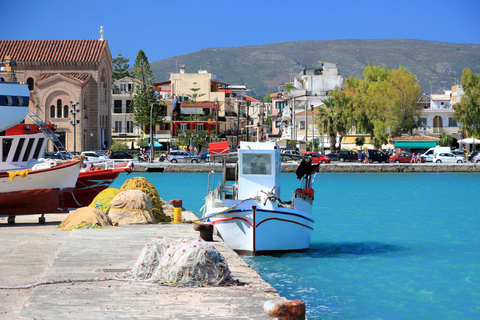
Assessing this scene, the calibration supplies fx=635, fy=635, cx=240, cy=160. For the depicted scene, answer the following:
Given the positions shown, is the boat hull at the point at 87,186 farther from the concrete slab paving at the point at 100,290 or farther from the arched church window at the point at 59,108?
the arched church window at the point at 59,108

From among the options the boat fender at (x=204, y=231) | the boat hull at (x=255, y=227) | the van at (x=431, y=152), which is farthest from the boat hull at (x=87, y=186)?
the van at (x=431, y=152)

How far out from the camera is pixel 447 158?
67000 millimetres

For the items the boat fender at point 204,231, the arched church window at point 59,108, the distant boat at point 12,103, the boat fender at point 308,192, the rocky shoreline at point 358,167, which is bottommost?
the rocky shoreline at point 358,167

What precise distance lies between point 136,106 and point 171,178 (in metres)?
25.2

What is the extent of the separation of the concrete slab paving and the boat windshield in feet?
13.2

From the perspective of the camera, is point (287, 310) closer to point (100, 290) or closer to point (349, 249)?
point (100, 290)

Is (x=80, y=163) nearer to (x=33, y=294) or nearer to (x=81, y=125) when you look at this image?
(x=33, y=294)

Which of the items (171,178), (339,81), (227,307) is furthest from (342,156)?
(227,307)

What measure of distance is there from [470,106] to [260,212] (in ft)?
194

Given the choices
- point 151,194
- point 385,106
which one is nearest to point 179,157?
point 385,106

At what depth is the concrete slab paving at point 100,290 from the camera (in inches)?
351

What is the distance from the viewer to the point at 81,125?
7138cm

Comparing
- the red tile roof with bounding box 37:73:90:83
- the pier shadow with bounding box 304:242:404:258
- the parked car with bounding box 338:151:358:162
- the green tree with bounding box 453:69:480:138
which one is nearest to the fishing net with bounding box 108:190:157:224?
the pier shadow with bounding box 304:242:404:258

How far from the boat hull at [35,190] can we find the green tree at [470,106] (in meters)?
59.0
